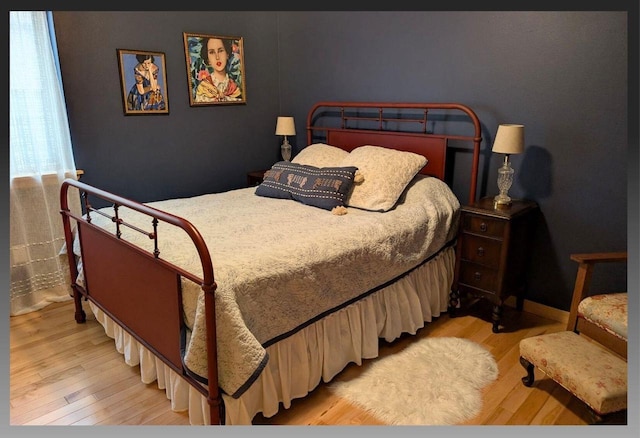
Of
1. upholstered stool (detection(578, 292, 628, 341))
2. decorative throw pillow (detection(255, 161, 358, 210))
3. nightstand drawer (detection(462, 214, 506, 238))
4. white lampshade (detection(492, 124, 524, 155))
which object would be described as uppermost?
white lampshade (detection(492, 124, 524, 155))

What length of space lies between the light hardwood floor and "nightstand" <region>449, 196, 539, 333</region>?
0.79 ft

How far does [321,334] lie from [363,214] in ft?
2.64

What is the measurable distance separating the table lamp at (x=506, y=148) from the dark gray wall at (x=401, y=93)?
0.70ft

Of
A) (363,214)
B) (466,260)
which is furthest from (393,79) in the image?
(466,260)

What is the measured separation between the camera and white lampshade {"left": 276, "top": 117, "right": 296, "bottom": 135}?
12.3 ft

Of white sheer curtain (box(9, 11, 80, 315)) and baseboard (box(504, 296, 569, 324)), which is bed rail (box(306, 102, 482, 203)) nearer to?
baseboard (box(504, 296, 569, 324))

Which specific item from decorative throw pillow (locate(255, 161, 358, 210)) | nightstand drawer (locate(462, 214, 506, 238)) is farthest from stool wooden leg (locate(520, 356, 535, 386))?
decorative throw pillow (locate(255, 161, 358, 210))

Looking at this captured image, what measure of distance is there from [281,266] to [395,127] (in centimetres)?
187

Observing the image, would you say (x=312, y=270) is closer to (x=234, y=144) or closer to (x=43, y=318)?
(x=43, y=318)

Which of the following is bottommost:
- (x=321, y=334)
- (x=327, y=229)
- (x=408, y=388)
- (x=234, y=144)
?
(x=408, y=388)

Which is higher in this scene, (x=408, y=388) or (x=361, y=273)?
(x=361, y=273)

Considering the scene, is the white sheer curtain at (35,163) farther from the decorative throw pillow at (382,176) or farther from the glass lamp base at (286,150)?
the decorative throw pillow at (382,176)

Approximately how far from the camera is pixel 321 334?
2.12 metres

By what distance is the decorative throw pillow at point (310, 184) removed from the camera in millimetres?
2742
